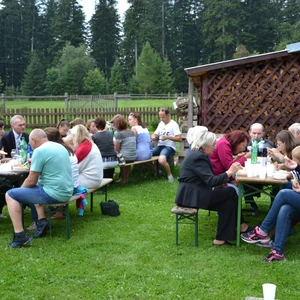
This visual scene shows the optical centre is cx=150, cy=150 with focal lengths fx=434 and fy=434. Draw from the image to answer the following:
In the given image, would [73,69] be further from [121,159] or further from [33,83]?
[121,159]

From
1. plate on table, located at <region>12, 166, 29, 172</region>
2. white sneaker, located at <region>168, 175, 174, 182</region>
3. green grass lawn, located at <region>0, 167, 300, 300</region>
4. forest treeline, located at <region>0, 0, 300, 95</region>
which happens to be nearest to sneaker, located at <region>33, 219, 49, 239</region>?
green grass lawn, located at <region>0, 167, 300, 300</region>

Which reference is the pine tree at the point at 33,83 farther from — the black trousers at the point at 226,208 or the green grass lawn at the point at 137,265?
the black trousers at the point at 226,208

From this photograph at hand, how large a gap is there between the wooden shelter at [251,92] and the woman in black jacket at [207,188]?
517 cm

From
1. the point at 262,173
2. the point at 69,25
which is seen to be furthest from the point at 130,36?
the point at 262,173

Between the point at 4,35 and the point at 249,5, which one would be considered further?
the point at 4,35

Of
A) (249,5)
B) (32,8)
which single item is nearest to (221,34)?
(249,5)

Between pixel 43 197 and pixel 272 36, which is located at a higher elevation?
pixel 272 36

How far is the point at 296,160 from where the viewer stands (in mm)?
4703

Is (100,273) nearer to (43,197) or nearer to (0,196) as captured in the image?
(43,197)

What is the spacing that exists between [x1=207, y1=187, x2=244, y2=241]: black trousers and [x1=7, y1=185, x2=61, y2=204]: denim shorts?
185cm

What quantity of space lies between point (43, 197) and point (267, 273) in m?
2.52

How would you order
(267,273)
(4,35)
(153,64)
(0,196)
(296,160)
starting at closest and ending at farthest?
(267,273) < (296,160) < (0,196) < (153,64) < (4,35)

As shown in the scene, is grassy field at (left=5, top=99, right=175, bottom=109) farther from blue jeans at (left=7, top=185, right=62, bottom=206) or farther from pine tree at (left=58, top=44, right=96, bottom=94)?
blue jeans at (left=7, top=185, right=62, bottom=206)

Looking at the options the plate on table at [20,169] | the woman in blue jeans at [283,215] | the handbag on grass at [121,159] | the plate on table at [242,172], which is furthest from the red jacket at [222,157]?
the handbag on grass at [121,159]
